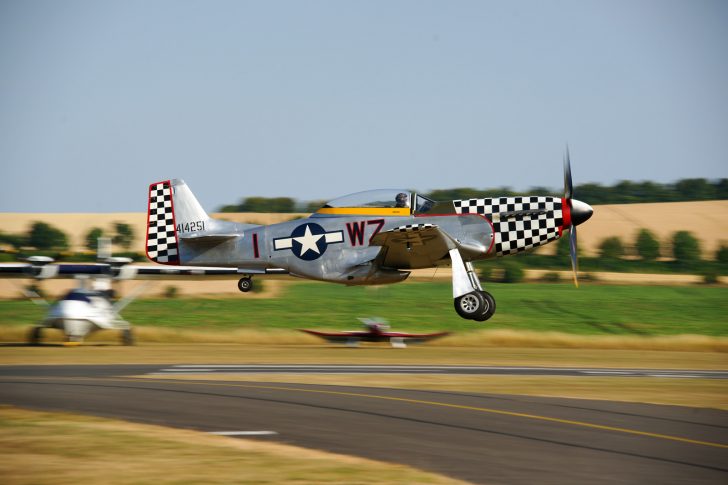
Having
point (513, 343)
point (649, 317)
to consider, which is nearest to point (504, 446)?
point (513, 343)

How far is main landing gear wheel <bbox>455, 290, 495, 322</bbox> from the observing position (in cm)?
1997

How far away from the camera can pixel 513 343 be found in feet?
95.7

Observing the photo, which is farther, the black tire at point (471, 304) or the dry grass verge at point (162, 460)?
the black tire at point (471, 304)

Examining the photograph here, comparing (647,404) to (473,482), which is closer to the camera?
(473,482)

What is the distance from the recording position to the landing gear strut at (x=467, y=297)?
1998 cm

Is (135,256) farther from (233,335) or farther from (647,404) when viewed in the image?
(647,404)

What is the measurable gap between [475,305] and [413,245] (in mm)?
1965

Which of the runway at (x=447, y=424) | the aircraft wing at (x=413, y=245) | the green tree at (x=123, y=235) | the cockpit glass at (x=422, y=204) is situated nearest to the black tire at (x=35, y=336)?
the runway at (x=447, y=424)

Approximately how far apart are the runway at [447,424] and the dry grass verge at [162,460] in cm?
44

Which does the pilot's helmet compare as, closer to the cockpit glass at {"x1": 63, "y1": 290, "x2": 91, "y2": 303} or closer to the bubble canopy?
the bubble canopy

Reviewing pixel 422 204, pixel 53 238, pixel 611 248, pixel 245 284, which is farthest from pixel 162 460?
pixel 53 238

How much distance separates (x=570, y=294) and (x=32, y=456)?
1431 inches

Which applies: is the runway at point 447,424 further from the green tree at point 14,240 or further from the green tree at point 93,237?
the green tree at point 14,240

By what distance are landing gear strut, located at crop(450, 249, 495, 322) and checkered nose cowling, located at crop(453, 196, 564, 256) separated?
3.76 feet
